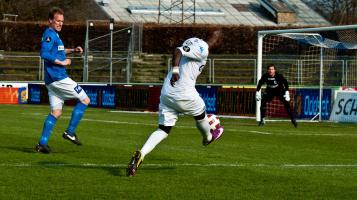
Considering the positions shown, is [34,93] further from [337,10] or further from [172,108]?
[337,10]

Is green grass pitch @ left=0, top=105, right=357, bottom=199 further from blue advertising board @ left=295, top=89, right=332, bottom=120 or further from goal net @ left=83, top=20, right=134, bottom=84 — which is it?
goal net @ left=83, top=20, right=134, bottom=84

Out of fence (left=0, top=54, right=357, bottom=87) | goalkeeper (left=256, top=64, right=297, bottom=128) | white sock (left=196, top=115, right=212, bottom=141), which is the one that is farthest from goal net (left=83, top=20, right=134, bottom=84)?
white sock (left=196, top=115, right=212, bottom=141)

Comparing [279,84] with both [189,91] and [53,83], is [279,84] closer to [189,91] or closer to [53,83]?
[53,83]

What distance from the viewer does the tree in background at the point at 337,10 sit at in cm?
7700

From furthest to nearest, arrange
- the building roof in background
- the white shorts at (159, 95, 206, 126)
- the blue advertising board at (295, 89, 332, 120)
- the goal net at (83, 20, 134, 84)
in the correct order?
the building roof in background < the goal net at (83, 20, 134, 84) < the blue advertising board at (295, 89, 332, 120) < the white shorts at (159, 95, 206, 126)

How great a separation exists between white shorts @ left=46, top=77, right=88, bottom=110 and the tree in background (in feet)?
201

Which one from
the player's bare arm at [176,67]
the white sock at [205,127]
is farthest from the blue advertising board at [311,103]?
the player's bare arm at [176,67]

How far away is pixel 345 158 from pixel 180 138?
477 centimetres

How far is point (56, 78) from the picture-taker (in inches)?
601

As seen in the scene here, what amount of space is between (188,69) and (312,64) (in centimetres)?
2622

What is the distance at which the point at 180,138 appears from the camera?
18.9 meters

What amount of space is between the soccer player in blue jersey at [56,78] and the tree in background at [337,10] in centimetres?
6130

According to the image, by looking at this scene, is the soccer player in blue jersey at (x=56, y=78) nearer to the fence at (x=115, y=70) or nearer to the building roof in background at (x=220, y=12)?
the fence at (x=115, y=70)

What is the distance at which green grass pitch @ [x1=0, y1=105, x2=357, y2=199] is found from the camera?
1030 cm
